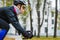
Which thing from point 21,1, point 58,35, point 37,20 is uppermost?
point 21,1

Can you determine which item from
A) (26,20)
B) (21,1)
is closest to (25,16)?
(26,20)

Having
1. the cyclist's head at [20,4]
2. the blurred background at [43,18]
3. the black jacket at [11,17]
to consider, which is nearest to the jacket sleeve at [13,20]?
the black jacket at [11,17]

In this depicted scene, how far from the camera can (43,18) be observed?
912 cm

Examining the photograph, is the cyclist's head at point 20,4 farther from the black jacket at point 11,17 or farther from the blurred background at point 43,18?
the blurred background at point 43,18

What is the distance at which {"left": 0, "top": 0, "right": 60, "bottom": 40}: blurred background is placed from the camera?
899cm

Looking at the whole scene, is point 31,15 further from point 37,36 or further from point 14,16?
point 14,16

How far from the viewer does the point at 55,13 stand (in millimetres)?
9242

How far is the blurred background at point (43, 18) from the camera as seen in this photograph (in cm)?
899

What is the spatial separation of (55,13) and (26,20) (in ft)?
4.09

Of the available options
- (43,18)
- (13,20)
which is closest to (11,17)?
(13,20)

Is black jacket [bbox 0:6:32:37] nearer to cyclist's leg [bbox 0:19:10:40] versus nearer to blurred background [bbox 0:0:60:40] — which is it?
cyclist's leg [bbox 0:19:10:40]

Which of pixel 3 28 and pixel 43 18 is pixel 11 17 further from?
pixel 43 18

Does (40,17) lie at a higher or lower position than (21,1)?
lower

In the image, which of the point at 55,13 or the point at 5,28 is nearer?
the point at 5,28
